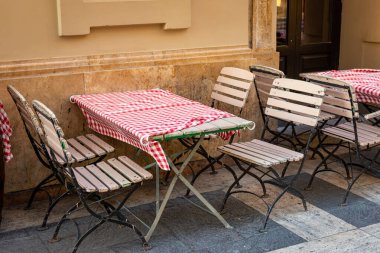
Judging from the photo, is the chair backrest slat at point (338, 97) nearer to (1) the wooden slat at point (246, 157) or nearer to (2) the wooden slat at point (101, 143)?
(1) the wooden slat at point (246, 157)

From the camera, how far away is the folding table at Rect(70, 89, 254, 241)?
4.78 metres

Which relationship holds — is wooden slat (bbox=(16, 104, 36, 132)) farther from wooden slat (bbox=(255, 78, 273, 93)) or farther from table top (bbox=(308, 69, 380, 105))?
table top (bbox=(308, 69, 380, 105))

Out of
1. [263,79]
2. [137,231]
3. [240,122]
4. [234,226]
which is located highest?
[263,79]

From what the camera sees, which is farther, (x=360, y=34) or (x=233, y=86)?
Answer: (x=360, y=34)

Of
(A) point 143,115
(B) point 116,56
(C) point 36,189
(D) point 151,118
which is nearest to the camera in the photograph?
(D) point 151,118

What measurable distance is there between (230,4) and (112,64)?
5.07 feet

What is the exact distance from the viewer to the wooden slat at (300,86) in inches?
216

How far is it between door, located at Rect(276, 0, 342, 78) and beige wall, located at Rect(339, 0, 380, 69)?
6.5 inches

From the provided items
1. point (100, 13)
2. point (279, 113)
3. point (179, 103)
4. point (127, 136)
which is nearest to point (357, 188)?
point (279, 113)

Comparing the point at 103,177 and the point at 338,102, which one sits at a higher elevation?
the point at 338,102

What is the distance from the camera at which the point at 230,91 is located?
641 cm

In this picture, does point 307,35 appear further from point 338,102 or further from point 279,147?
point 279,147

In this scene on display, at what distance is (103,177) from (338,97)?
7.93 ft

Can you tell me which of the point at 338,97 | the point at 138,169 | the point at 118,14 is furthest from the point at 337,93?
the point at 118,14
